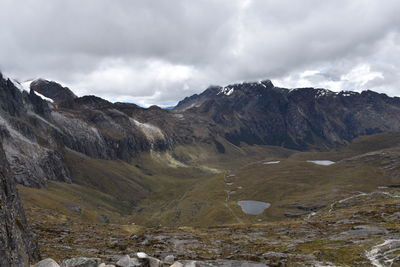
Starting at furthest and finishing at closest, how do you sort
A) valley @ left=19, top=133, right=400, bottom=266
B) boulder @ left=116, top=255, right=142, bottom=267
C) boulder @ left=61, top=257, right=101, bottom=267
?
1. valley @ left=19, top=133, right=400, bottom=266
2. boulder @ left=116, top=255, right=142, bottom=267
3. boulder @ left=61, top=257, right=101, bottom=267

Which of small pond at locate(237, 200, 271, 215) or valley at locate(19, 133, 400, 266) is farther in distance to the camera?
small pond at locate(237, 200, 271, 215)

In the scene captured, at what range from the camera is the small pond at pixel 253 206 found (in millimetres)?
172625

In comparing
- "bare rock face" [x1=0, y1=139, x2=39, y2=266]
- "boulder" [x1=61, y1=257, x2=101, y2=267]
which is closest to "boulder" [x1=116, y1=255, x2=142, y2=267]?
"boulder" [x1=61, y1=257, x2=101, y2=267]

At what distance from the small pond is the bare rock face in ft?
479

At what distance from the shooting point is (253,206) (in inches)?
7254

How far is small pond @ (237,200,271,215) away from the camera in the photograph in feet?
566

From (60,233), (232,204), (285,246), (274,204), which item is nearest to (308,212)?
(274,204)

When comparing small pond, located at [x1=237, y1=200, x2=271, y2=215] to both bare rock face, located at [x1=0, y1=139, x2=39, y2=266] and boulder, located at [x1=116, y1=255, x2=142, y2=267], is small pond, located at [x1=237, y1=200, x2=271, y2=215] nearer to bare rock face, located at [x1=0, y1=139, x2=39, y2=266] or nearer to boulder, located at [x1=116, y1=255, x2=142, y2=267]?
Answer: bare rock face, located at [x1=0, y1=139, x2=39, y2=266]

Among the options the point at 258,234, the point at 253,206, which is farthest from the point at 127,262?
the point at 253,206

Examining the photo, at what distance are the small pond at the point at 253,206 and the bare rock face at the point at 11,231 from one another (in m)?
146

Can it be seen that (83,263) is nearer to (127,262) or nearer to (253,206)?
(127,262)

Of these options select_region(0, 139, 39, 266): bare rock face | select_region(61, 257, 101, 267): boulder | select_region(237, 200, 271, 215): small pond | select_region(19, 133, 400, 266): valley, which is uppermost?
select_region(0, 139, 39, 266): bare rock face

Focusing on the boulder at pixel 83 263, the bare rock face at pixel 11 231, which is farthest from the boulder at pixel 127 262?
the bare rock face at pixel 11 231

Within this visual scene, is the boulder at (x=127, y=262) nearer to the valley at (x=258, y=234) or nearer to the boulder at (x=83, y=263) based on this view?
the boulder at (x=83, y=263)
